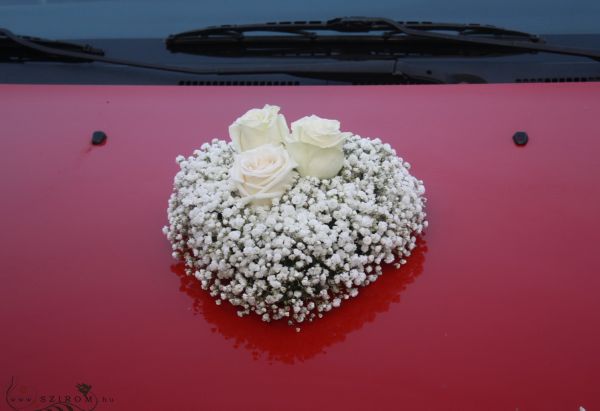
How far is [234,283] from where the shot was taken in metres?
1.41

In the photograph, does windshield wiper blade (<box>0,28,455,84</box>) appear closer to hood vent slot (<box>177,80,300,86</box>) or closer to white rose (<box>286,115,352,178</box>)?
hood vent slot (<box>177,80,300,86</box>)

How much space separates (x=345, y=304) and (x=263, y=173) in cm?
33

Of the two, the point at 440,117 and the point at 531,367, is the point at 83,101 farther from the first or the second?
the point at 531,367

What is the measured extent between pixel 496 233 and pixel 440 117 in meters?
0.44

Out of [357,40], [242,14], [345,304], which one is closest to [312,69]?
[357,40]

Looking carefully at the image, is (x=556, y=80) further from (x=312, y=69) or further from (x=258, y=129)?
(x=258, y=129)

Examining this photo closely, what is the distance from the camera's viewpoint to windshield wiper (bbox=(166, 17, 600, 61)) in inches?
76.2

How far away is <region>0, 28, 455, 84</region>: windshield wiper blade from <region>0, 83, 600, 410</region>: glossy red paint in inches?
1.8

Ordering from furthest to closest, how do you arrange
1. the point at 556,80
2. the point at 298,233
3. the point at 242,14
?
the point at 242,14, the point at 556,80, the point at 298,233

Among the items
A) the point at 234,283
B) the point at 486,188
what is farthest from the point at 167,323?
the point at 486,188

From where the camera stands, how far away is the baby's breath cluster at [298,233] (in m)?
1.39

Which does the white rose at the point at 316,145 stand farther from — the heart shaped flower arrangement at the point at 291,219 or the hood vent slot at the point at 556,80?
the hood vent slot at the point at 556,80

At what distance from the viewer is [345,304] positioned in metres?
1.43

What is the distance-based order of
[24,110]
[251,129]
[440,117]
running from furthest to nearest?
1. [24,110]
2. [440,117]
3. [251,129]
